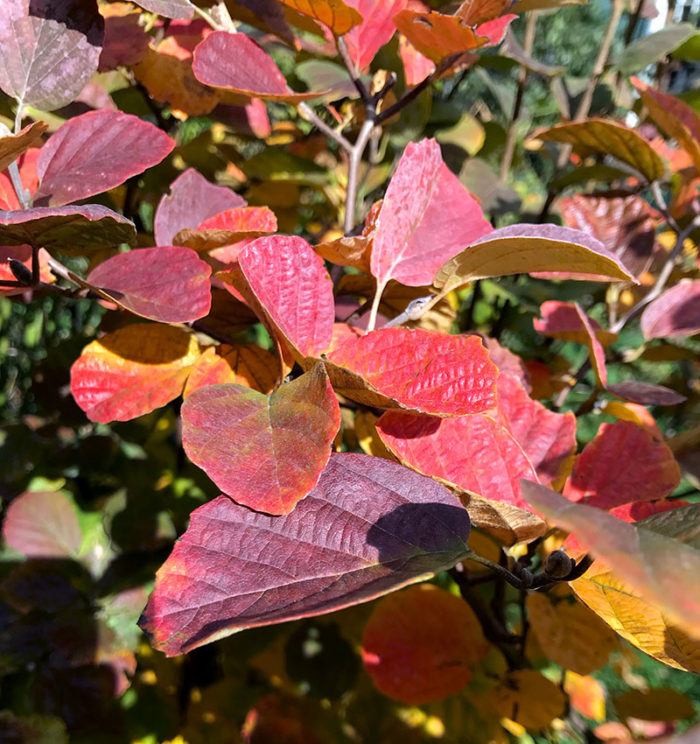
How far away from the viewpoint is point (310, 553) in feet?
1.04

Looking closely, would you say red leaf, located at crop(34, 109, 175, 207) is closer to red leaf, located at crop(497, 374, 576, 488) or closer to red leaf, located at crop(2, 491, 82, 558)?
red leaf, located at crop(497, 374, 576, 488)

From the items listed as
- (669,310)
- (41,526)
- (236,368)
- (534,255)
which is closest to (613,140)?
(669,310)

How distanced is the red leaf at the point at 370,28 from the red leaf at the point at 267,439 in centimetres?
35

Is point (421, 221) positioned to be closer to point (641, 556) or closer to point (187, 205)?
point (187, 205)

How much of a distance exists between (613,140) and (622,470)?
34cm

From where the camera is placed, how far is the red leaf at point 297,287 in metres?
0.39

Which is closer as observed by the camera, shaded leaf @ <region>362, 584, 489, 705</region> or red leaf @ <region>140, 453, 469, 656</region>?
red leaf @ <region>140, 453, 469, 656</region>

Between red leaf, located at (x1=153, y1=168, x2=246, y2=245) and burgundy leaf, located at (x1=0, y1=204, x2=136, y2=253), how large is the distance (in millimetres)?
109

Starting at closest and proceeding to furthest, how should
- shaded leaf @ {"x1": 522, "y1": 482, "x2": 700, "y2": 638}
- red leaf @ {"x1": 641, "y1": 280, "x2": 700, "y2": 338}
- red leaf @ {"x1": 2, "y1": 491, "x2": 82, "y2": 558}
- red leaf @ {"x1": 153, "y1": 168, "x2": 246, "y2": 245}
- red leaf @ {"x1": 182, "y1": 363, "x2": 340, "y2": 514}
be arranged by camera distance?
shaded leaf @ {"x1": 522, "y1": 482, "x2": 700, "y2": 638} → red leaf @ {"x1": 182, "y1": 363, "x2": 340, "y2": 514} → red leaf @ {"x1": 153, "y1": 168, "x2": 246, "y2": 245} → red leaf @ {"x1": 641, "y1": 280, "x2": 700, "y2": 338} → red leaf @ {"x1": 2, "y1": 491, "x2": 82, "y2": 558}

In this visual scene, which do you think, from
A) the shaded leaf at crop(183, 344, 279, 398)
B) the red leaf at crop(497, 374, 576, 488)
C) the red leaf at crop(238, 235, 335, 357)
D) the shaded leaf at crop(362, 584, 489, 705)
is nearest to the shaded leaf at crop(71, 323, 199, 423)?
the shaded leaf at crop(183, 344, 279, 398)

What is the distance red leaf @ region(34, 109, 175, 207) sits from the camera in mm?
421

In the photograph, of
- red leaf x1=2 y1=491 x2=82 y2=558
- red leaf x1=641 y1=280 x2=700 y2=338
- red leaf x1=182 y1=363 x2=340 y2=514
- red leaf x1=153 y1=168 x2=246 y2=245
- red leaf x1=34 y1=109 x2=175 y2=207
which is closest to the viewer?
red leaf x1=182 y1=363 x2=340 y2=514

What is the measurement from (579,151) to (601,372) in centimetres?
31

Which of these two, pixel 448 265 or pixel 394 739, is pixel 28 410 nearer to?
pixel 394 739
